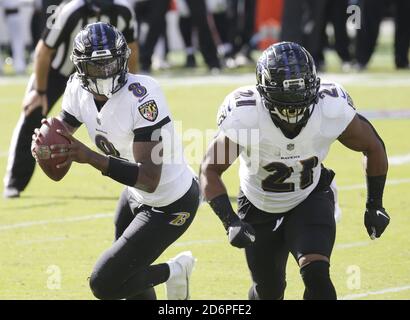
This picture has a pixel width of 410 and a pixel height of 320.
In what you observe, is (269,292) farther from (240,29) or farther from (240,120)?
(240,29)

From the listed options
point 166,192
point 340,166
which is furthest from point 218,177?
point 340,166

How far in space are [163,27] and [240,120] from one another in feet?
38.1

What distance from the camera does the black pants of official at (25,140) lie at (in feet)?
30.5

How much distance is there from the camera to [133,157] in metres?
6.14

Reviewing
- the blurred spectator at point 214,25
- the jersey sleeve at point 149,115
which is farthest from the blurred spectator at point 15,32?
the jersey sleeve at point 149,115

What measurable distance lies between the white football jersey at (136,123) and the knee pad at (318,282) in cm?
107

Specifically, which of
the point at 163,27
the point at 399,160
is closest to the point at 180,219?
the point at 399,160

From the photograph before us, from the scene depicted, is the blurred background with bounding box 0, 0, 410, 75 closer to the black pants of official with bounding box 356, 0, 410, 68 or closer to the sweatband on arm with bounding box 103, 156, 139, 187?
the black pants of official with bounding box 356, 0, 410, 68

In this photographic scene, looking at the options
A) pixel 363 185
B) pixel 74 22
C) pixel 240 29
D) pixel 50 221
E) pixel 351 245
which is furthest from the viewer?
pixel 240 29

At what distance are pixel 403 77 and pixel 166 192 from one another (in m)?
11.3

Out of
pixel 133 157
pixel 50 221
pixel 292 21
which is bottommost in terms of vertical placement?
pixel 292 21

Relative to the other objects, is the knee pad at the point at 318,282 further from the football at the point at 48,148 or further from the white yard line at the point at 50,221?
the white yard line at the point at 50,221

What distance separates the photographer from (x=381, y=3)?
1678 cm
